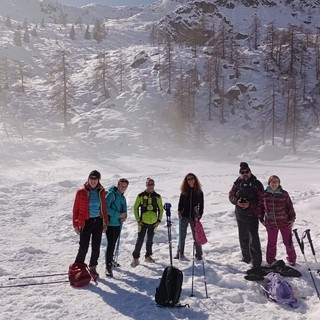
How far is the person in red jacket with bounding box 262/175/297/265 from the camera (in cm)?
746

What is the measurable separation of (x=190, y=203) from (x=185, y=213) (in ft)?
0.94

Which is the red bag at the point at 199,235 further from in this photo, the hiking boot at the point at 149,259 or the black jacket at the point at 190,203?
the hiking boot at the point at 149,259

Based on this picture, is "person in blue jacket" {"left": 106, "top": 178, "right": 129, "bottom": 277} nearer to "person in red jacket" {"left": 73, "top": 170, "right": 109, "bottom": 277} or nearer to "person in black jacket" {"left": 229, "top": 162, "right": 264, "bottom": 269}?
"person in red jacket" {"left": 73, "top": 170, "right": 109, "bottom": 277}

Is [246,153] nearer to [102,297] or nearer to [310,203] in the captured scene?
[310,203]

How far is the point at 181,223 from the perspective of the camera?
8.43 m

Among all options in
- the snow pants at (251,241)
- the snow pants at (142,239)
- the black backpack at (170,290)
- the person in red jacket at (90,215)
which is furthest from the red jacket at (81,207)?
the snow pants at (251,241)

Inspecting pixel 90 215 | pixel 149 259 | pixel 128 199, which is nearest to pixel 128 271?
pixel 149 259

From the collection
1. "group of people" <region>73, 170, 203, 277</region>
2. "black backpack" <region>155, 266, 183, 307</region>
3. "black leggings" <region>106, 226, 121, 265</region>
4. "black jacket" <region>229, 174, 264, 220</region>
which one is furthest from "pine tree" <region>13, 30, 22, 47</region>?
"black backpack" <region>155, 266, 183, 307</region>

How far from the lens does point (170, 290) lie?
5.98 m

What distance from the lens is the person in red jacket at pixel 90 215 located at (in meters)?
6.90

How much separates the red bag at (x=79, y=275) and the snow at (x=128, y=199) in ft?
0.49

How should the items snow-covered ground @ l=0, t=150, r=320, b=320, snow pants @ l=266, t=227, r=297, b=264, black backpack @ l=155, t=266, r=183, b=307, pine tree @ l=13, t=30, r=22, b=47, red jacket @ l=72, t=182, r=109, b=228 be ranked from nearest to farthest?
snow-covered ground @ l=0, t=150, r=320, b=320
black backpack @ l=155, t=266, r=183, b=307
red jacket @ l=72, t=182, r=109, b=228
snow pants @ l=266, t=227, r=297, b=264
pine tree @ l=13, t=30, r=22, b=47

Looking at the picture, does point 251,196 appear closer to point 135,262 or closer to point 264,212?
point 264,212

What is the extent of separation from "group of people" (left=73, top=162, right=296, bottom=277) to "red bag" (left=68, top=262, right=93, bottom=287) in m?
0.14
